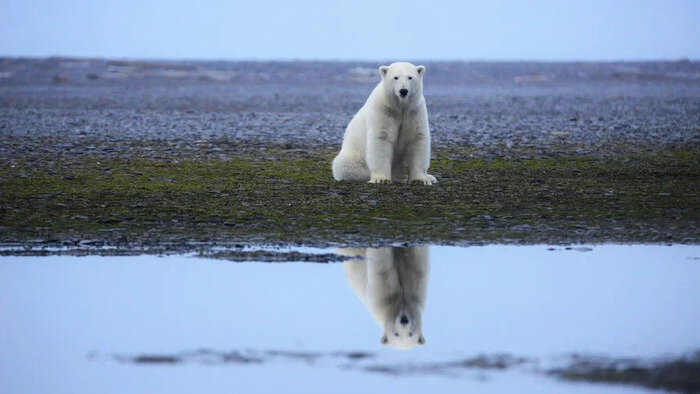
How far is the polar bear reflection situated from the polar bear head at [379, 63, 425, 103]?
3144 millimetres

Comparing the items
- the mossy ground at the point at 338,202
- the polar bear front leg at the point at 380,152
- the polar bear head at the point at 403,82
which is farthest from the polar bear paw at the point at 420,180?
the polar bear head at the point at 403,82

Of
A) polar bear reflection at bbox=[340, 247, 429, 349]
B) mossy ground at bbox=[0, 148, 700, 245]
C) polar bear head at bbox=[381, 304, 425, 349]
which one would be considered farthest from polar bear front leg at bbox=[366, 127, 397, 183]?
polar bear head at bbox=[381, 304, 425, 349]

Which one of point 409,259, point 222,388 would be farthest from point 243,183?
point 222,388

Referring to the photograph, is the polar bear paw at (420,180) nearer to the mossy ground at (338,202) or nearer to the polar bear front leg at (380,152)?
the mossy ground at (338,202)

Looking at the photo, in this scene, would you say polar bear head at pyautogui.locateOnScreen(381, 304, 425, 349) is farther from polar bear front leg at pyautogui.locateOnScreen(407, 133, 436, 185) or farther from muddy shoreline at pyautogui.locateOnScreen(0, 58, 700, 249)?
polar bear front leg at pyautogui.locateOnScreen(407, 133, 436, 185)

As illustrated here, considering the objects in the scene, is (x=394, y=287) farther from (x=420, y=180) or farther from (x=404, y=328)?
(x=420, y=180)

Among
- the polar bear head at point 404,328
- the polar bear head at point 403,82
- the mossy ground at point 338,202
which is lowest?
the polar bear head at point 404,328

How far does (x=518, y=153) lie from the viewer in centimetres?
1606

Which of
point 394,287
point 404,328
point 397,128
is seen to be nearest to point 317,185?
A: point 397,128

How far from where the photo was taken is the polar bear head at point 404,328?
631 centimetres

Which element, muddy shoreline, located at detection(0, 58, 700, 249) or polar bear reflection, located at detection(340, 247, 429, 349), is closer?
polar bear reflection, located at detection(340, 247, 429, 349)

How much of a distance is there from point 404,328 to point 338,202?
485 cm

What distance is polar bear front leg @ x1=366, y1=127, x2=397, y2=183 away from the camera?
12219 mm

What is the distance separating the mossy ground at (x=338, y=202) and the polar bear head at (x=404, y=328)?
8.13 feet
